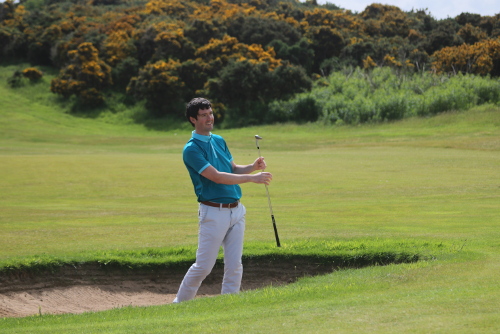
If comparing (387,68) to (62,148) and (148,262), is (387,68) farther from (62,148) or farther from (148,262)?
(148,262)

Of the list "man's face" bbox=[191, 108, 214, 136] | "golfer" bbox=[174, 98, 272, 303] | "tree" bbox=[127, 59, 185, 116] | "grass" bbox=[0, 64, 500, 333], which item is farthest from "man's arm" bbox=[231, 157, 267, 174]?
"tree" bbox=[127, 59, 185, 116]

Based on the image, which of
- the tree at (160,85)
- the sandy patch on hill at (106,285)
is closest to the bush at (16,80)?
the tree at (160,85)

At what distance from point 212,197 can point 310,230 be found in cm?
626

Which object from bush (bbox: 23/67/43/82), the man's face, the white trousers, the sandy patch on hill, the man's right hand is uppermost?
bush (bbox: 23/67/43/82)

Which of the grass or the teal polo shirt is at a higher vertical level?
the teal polo shirt

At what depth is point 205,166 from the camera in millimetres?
8141

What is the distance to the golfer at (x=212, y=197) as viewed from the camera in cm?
823

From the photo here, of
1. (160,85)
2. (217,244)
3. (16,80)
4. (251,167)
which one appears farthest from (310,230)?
(16,80)

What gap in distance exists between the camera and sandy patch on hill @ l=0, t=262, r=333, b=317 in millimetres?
9969

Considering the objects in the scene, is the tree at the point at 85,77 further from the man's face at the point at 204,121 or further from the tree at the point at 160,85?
the man's face at the point at 204,121

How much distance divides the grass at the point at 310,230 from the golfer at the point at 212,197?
0.59 metres

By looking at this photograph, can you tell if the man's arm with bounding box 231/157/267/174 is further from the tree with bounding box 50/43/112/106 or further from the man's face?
the tree with bounding box 50/43/112/106

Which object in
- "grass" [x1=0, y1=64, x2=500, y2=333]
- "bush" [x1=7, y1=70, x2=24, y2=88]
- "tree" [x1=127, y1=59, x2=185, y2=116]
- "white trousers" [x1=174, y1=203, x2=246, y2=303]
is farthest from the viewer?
"bush" [x1=7, y1=70, x2=24, y2=88]

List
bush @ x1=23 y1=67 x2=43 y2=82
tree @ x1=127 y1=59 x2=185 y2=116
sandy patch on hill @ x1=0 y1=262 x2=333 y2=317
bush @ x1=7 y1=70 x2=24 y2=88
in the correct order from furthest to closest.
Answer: bush @ x1=23 y1=67 x2=43 y2=82
bush @ x1=7 y1=70 x2=24 y2=88
tree @ x1=127 y1=59 x2=185 y2=116
sandy patch on hill @ x1=0 y1=262 x2=333 y2=317
